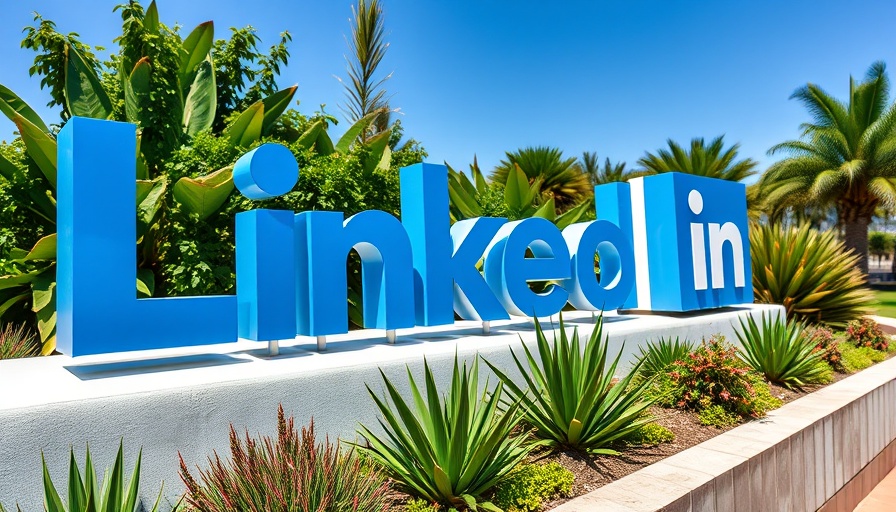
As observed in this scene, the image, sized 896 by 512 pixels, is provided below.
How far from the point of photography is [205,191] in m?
7.86

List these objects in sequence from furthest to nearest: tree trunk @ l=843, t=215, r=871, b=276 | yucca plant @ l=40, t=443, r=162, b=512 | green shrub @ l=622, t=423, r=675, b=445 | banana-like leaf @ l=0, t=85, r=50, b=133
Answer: tree trunk @ l=843, t=215, r=871, b=276 → banana-like leaf @ l=0, t=85, r=50, b=133 → green shrub @ l=622, t=423, r=675, b=445 → yucca plant @ l=40, t=443, r=162, b=512

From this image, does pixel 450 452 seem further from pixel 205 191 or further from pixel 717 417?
pixel 205 191

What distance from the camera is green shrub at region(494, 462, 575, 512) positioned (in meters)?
4.19

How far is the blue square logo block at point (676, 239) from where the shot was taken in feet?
32.6

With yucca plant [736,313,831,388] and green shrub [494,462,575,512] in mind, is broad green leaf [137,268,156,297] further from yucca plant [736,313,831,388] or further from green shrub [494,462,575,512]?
yucca plant [736,313,831,388]

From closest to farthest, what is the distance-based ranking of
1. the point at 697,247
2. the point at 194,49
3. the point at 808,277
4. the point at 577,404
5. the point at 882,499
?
the point at 577,404, the point at 882,499, the point at 697,247, the point at 194,49, the point at 808,277

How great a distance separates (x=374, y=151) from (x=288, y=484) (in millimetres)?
7558

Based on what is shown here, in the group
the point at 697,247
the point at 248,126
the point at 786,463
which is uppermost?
the point at 248,126

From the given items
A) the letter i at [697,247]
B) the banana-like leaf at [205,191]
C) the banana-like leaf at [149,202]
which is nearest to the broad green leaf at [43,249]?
the banana-like leaf at [149,202]

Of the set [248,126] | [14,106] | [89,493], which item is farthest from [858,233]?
[89,493]

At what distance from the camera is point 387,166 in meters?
11.0

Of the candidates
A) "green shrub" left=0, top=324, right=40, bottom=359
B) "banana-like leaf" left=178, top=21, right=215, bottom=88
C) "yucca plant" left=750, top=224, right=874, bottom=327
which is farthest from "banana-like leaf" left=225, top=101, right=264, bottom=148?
"yucca plant" left=750, top=224, right=874, bottom=327

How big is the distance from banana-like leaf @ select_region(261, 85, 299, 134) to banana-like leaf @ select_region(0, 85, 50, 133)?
3.37m

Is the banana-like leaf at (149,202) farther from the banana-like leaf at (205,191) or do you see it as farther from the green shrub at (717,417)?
the green shrub at (717,417)
